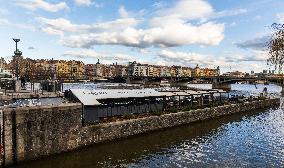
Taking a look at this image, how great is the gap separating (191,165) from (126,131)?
11.7m

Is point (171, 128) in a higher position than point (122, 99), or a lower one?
lower

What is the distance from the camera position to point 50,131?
3197 cm

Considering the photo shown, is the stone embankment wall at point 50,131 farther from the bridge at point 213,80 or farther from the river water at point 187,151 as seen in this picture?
the bridge at point 213,80

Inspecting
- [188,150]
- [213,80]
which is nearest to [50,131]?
[188,150]

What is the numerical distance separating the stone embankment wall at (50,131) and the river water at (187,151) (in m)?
0.88

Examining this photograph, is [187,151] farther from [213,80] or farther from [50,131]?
[213,80]

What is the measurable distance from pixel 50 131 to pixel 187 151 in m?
15.4

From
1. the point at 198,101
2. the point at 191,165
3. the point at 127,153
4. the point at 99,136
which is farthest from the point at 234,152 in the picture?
the point at 198,101

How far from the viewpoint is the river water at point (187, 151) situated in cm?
3197

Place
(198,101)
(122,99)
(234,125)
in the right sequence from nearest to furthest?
(122,99) → (234,125) → (198,101)

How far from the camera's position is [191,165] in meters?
31.6

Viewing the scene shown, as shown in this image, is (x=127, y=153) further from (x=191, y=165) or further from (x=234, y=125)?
(x=234, y=125)

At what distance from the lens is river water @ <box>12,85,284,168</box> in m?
32.0

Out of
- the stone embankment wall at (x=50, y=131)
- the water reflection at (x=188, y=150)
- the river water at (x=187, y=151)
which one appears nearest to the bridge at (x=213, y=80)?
the river water at (x=187, y=151)
